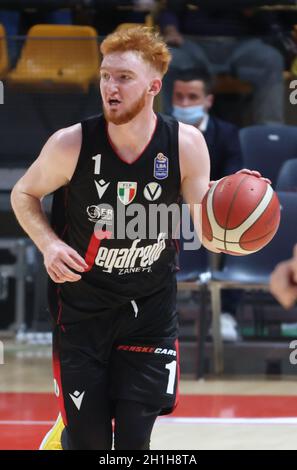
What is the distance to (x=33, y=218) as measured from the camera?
3.99 metres

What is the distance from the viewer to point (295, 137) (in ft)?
26.3

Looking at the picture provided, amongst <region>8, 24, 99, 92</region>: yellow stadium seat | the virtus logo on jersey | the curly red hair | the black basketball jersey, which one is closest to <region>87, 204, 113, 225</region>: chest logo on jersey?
the black basketball jersey

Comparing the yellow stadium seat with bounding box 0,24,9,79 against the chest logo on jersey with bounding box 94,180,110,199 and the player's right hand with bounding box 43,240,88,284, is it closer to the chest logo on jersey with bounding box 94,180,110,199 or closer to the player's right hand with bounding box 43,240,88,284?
the chest logo on jersey with bounding box 94,180,110,199

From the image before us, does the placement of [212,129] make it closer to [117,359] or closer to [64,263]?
[117,359]

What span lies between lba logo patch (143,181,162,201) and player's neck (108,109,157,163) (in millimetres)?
131

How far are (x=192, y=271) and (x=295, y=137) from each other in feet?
4.70

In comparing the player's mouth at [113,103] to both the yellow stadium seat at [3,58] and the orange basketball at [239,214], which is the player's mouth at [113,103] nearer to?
the orange basketball at [239,214]

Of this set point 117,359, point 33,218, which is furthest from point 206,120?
point 117,359

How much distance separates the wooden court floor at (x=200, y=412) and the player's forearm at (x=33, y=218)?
1.81 m

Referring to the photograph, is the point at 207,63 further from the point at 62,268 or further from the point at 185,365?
the point at 62,268

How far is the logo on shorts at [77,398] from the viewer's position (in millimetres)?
3900

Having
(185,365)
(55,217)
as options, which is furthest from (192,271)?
(55,217)

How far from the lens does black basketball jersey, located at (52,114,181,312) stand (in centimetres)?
397

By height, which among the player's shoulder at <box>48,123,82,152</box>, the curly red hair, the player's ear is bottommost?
the player's shoulder at <box>48,123,82,152</box>
